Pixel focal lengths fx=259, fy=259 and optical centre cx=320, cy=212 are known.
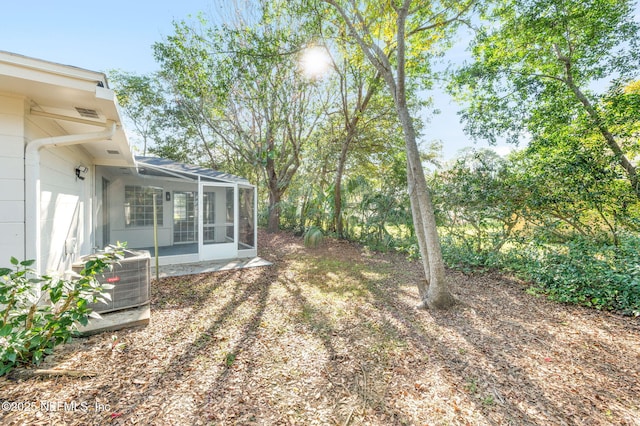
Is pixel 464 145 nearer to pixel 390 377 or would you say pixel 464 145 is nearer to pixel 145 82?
pixel 390 377

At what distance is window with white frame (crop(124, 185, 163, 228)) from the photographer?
25.5ft

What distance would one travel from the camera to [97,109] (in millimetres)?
2922

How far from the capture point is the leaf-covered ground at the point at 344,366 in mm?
2002

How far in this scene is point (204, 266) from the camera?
20.7ft

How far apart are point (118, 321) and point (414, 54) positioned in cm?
791

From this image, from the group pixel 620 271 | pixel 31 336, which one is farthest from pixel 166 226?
pixel 620 271

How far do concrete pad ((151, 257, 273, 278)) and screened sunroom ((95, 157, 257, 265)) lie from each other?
1.00ft

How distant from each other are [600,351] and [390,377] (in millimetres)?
2585

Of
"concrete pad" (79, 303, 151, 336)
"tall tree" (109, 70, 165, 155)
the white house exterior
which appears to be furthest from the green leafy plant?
"tall tree" (109, 70, 165, 155)

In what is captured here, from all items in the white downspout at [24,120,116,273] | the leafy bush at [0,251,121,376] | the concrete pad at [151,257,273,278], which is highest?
the white downspout at [24,120,116,273]

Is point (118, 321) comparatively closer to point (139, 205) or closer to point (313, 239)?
point (139, 205)

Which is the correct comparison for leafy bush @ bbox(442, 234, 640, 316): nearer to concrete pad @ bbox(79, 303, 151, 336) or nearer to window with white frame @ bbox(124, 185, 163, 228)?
concrete pad @ bbox(79, 303, 151, 336)

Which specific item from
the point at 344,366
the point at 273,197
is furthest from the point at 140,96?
the point at 344,366

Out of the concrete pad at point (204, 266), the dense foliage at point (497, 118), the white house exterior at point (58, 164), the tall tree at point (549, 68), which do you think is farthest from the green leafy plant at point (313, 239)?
the tall tree at point (549, 68)
